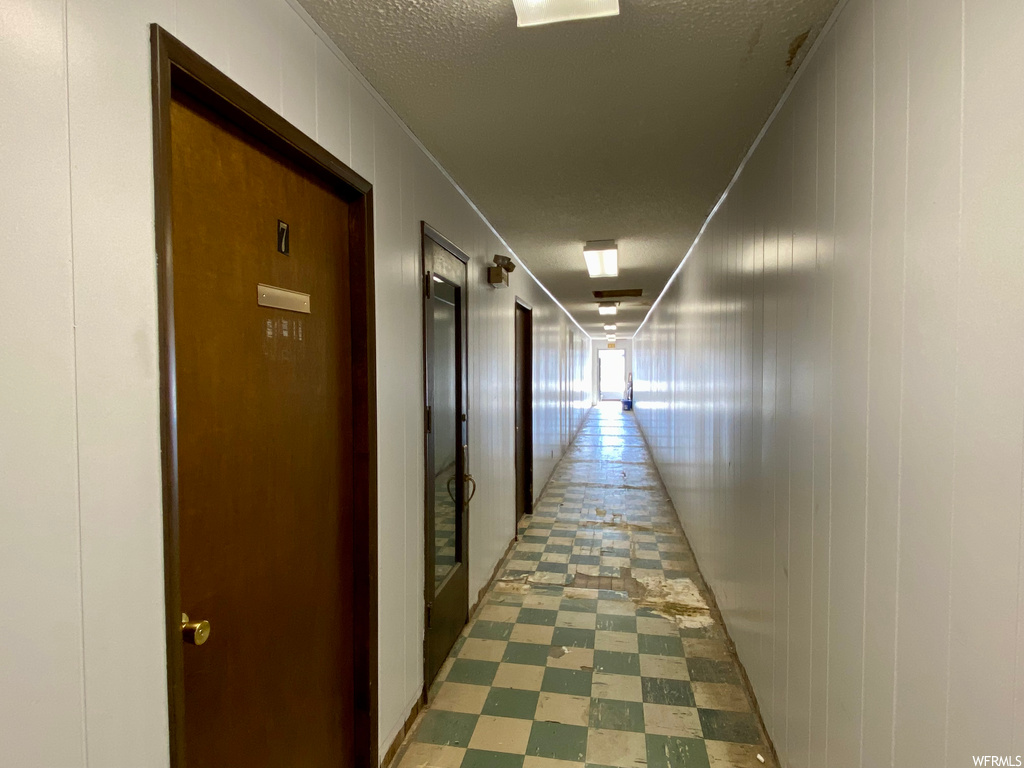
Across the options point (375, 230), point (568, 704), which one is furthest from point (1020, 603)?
point (568, 704)

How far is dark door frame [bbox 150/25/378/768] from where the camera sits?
0.98m

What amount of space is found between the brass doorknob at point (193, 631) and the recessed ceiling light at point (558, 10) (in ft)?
5.51

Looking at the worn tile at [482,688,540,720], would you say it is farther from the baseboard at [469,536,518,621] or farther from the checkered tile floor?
the baseboard at [469,536,518,621]

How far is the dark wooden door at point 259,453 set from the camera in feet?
3.75

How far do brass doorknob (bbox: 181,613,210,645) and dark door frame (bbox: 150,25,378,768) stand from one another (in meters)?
0.10

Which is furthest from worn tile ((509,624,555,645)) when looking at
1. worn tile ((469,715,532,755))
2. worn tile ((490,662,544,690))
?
worn tile ((469,715,532,755))

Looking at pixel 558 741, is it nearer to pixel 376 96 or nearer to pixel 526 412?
pixel 376 96

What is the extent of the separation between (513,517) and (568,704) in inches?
90.6

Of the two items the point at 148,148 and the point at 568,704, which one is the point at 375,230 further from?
the point at 568,704

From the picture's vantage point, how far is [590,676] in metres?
2.62

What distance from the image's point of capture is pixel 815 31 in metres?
1.53

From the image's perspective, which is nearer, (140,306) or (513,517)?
(140,306)

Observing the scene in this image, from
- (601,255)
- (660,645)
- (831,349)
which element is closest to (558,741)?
(660,645)

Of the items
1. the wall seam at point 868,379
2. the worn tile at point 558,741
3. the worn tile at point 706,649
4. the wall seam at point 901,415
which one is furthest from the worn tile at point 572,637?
the wall seam at point 901,415
